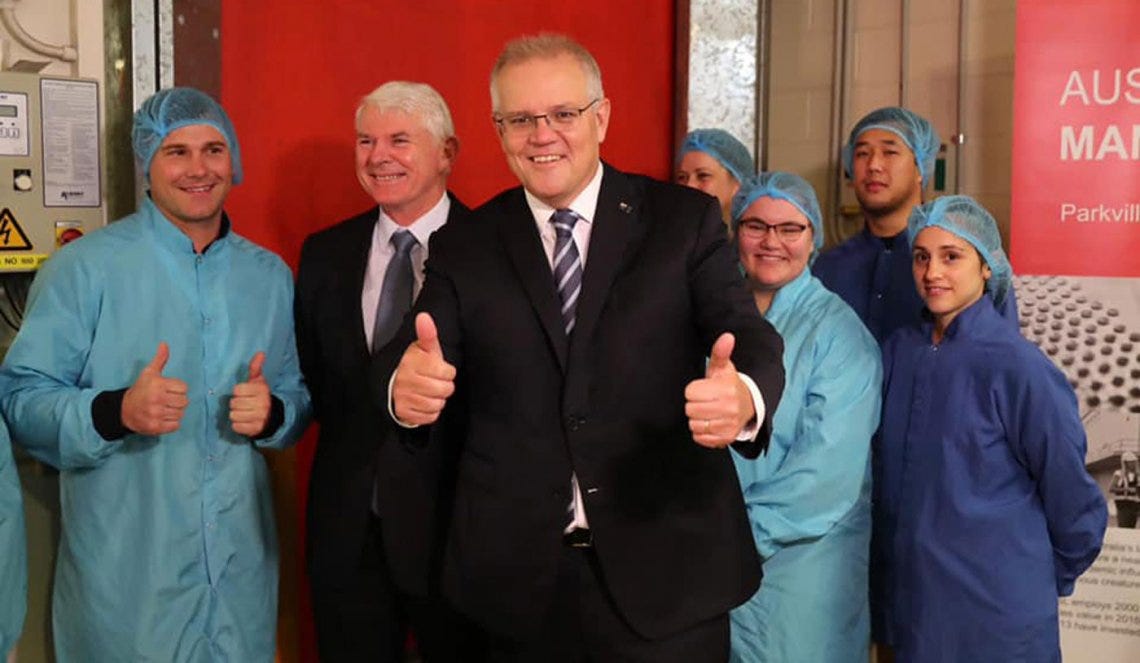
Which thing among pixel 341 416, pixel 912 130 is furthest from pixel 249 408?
pixel 912 130

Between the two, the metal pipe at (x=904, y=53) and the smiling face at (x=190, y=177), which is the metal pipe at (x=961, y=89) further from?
the smiling face at (x=190, y=177)

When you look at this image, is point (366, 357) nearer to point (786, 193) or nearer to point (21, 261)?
point (21, 261)

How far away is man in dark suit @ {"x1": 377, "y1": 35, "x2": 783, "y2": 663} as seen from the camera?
1.53m

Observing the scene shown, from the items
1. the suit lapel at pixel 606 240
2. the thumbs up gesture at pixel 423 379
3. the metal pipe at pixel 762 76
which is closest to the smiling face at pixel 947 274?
the suit lapel at pixel 606 240

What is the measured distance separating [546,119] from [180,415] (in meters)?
0.88

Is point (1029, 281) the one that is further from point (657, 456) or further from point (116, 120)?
point (116, 120)

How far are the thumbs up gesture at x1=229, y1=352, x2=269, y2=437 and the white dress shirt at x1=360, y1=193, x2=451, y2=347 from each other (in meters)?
0.28

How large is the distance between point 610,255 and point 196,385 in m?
0.99

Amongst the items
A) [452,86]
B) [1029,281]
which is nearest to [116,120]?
[452,86]

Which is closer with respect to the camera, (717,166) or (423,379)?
(423,379)

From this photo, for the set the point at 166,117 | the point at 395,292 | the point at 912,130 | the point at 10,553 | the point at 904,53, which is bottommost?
the point at 10,553

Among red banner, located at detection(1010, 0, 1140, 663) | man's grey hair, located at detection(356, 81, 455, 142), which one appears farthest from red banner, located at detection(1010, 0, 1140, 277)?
man's grey hair, located at detection(356, 81, 455, 142)

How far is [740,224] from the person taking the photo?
250 cm

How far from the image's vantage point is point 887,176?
2986 millimetres
